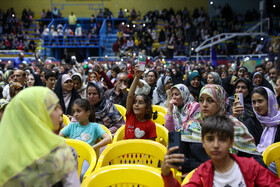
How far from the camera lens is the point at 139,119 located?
3338mm

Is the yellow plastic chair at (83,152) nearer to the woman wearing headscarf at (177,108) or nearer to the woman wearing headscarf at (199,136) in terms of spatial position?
the woman wearing headscarf at (199,136)

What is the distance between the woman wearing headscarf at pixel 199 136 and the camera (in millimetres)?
2242

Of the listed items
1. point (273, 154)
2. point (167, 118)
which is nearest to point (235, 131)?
point (273, 154)

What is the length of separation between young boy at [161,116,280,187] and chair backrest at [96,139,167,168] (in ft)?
2.67

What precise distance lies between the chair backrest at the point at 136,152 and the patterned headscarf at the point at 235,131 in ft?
1.01

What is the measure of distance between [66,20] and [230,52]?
39.1 ft

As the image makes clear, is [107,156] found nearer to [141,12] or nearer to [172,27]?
[172,27]

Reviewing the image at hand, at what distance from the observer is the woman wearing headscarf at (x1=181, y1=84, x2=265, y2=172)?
7.36ft

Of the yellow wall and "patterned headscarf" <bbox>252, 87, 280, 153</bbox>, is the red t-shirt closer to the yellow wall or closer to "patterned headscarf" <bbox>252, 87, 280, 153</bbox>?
"patterned headscarf" <bbox>252, 87, 280, 153</bbox>

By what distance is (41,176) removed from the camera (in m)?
1.32

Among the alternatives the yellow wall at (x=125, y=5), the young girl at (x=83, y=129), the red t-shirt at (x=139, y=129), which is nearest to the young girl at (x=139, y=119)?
the red t-shirt at (x=139, y=129)

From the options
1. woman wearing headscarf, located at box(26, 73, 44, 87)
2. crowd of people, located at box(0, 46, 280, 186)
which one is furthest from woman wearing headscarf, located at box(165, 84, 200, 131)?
woman wearing headscarf, located at box(26, 73, 44, 87)

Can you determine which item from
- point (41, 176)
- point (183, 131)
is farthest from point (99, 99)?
point (41, 176)

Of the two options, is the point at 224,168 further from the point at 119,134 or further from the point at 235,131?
the point at 119,134
